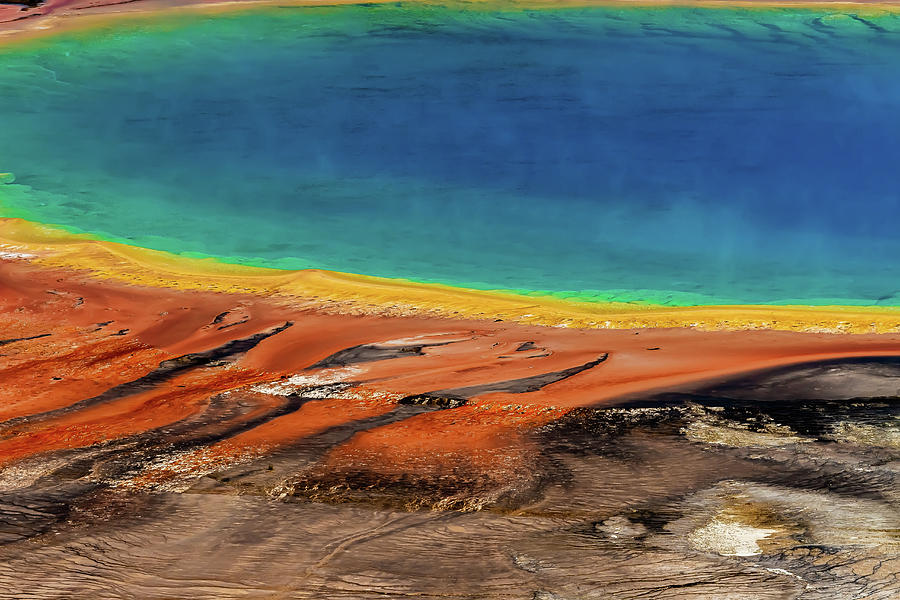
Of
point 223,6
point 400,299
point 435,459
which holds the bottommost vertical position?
point 435,459

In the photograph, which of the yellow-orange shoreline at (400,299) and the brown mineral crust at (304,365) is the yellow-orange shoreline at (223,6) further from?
the brown mineral crust at (304,365)

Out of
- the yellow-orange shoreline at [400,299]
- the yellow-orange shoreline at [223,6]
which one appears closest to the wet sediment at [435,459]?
the yellow-orange shoreline at [400,299]

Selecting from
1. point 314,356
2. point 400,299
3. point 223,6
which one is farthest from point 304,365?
point 223,6

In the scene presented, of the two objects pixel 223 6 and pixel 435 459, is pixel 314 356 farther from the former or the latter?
pixel 223 6

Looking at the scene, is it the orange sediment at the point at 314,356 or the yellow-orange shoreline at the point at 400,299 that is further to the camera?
the yellow-orange shoreline at the point at 400,299

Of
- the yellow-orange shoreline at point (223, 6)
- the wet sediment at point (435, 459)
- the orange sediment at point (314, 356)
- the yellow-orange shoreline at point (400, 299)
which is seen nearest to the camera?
the wet sediment at point (435, 459)

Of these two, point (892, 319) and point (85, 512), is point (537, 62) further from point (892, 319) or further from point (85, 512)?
point (85, 512)

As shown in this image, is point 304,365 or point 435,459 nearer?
point 435,459
